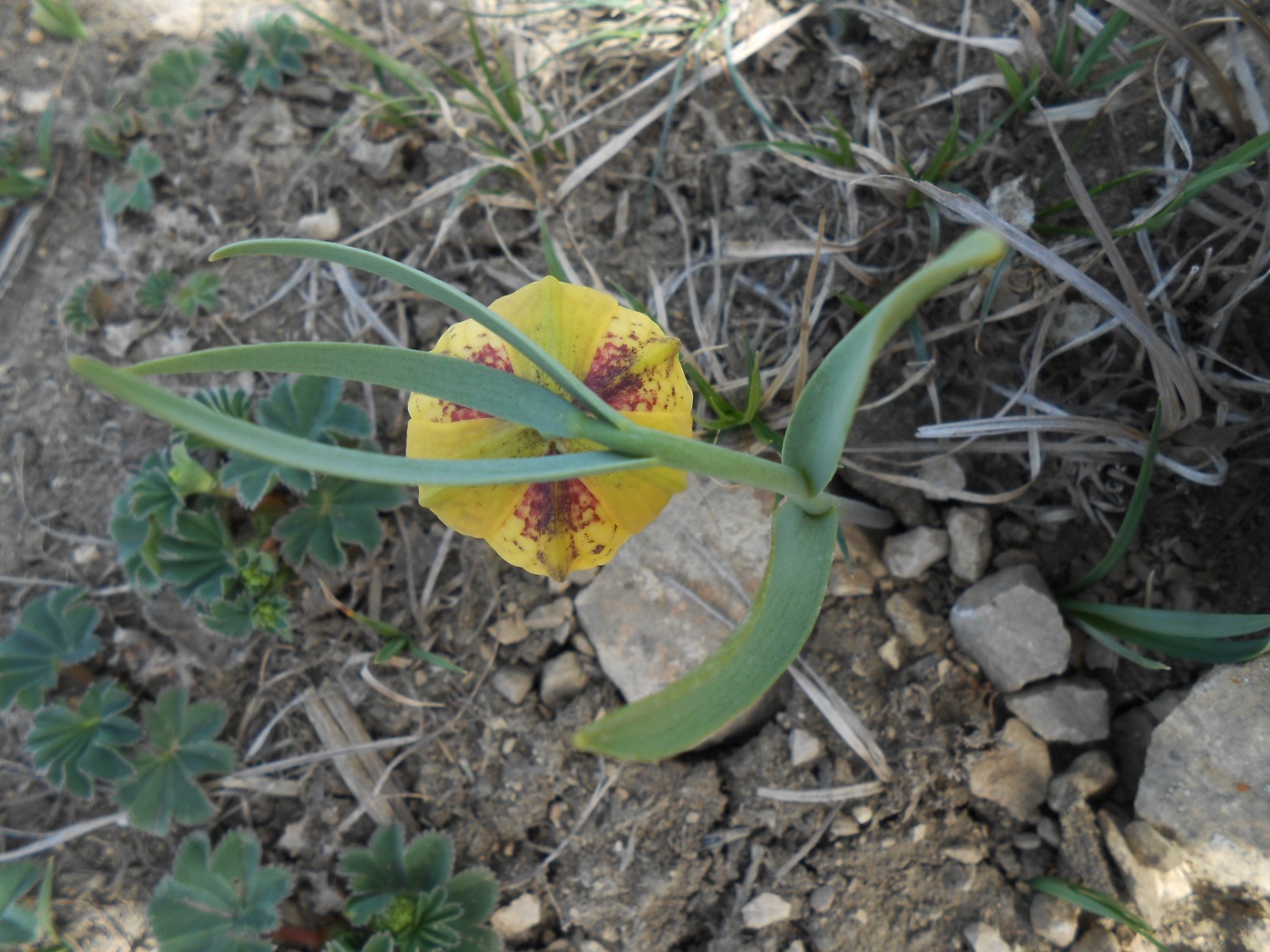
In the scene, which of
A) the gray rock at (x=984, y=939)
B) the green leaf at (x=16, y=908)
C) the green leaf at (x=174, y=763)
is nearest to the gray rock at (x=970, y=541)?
the gray rock at (x=984, y=939)

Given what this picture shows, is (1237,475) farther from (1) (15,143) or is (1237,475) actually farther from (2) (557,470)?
(1) (15,143)

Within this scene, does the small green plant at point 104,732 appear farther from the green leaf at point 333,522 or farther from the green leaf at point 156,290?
the green leaf at point 156,290

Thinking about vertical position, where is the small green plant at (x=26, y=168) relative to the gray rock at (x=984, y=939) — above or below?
above

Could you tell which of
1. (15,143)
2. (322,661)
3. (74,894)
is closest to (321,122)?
(15,143)

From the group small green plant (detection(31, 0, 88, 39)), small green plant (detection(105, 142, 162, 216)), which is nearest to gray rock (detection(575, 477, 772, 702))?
small green plant (detection(105, 142, 162, 216))

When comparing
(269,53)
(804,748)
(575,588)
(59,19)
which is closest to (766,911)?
(804,748)

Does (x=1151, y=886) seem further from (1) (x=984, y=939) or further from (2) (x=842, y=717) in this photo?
(2) (x=842, y=717)

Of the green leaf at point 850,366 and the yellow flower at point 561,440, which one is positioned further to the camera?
the yellow flower at point 561,440
